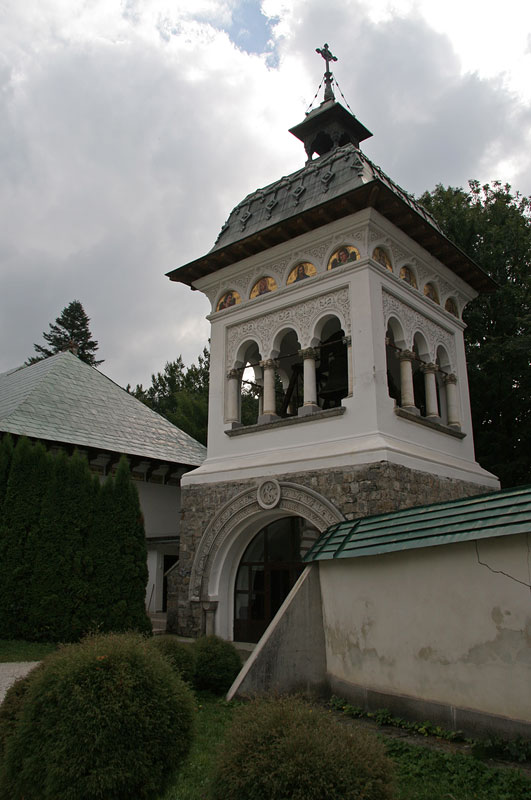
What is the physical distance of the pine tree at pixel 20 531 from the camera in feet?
34.2

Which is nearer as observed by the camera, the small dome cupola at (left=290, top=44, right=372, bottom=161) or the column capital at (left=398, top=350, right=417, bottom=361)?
the column capital at (left=398, top=350, right=417, bottom=361)

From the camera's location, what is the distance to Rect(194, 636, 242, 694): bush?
25.4 feet

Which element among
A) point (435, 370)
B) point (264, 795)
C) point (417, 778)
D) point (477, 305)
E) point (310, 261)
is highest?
point (477, 305)

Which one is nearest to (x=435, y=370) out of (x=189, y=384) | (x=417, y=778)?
(x=417, y=778)

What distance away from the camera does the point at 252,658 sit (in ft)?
23.1

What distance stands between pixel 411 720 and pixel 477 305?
1321 centimetres

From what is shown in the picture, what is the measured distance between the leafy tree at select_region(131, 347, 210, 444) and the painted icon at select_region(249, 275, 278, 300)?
590 inches

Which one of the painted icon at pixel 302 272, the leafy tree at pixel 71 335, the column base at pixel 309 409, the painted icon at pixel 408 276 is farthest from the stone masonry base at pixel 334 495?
the leafy tree at pixel 71 335

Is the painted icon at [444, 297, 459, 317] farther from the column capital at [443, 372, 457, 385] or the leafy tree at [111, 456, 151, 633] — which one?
the leafy tree at [111, 456, 151, 633]

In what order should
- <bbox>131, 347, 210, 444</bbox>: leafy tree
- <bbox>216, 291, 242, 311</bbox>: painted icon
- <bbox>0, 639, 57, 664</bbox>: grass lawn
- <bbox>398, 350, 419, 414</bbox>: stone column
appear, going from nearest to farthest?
<bbox>0, 639, 57, 664</bbox>: grass lawn
<bbox>398, 350, 419, 414</bbox>: stone column
<bbox>216, 291, 242, 311</bbox>: painted icon
<bbox>131, 347, 210, 444</bbox>: leafy tree

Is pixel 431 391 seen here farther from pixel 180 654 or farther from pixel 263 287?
pixel 180 654

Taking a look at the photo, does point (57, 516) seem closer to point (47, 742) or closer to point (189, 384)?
point (47, 742)

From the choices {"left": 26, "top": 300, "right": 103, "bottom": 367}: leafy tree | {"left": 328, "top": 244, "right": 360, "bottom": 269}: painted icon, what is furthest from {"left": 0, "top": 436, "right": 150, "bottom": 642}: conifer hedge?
{"left": 26, "top": 300, "right": 103, "bottom": 367}: leafy tree

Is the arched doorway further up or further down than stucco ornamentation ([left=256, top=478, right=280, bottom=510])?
further down
